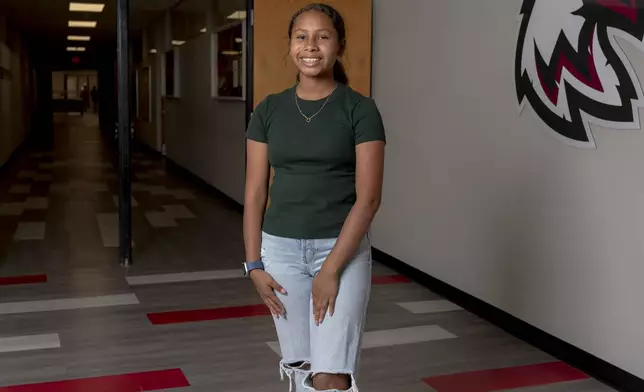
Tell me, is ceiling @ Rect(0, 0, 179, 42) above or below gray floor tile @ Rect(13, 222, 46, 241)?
above

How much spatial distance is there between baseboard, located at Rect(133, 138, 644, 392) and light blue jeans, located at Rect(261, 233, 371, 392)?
1855 millimetres

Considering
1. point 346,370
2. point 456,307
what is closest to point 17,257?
point 456,307

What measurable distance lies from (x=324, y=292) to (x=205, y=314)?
2.65 m

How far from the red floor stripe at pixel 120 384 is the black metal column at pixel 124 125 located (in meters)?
2.40

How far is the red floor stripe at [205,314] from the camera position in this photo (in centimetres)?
439

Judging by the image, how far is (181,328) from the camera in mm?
4234

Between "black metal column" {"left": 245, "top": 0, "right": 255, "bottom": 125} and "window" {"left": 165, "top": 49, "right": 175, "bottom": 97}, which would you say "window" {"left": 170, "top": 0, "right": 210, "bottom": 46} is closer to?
"window" {"left": 165, "top": 49, "right": 175, "bottom": 97}

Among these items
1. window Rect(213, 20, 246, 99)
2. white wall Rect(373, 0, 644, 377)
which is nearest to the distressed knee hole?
white wall Rect(373, 0, 644, 377)

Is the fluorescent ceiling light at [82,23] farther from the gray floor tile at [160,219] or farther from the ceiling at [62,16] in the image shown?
the gray floor tile at [160,219]

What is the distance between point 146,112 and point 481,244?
14.5 m

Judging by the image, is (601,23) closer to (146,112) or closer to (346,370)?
(346,370)

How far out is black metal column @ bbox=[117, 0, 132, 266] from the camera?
552 centimetres

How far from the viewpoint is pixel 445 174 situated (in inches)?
196

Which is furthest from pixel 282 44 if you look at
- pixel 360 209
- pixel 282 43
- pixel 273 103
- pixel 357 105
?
pixel 360 209
